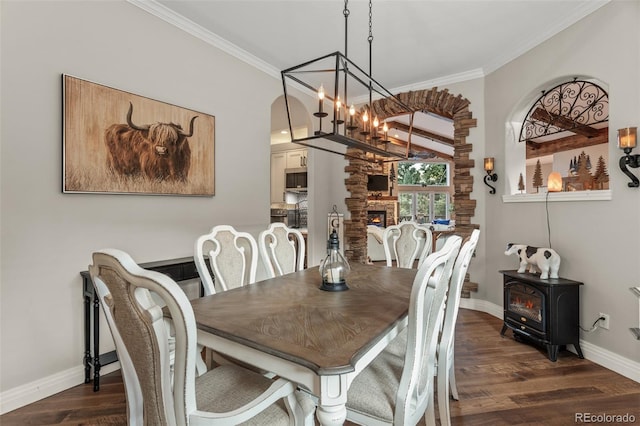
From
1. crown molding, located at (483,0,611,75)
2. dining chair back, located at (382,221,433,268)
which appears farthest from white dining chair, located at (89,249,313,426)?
crown molding, located at (483,0,611,75)

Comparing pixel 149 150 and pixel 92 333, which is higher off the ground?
pixel 149 150

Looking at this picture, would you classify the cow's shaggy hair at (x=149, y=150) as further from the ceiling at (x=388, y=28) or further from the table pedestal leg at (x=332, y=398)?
the table pedestal leg at (x=332, y=398)

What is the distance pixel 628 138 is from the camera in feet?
7.43

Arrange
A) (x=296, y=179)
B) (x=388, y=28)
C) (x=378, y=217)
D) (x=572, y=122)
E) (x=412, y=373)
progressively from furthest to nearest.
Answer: (x=378, y=217), (x=296, y=179), (x=572, y=122), (x=388, y=28), (x=412, y=373)

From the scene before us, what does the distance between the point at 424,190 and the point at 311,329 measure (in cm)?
1117

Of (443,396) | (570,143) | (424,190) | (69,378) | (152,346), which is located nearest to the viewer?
(152,346)

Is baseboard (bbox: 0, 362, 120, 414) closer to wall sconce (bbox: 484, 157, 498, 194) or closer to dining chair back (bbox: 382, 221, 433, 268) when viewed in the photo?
dining chair back (bbox: 382, 221, 433, 268)

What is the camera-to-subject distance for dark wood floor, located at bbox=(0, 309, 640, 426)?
188 centimetres

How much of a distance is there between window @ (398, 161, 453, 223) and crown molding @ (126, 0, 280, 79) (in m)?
8.62

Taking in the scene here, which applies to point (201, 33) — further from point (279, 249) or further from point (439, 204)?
point (439, 204)

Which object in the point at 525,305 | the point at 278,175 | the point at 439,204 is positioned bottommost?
the point at 525,305

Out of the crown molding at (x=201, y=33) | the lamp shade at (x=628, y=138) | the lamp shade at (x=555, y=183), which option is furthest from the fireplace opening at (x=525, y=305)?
the crown molding at (x=201, y=33)

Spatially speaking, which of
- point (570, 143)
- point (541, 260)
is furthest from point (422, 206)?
point (541, 260)

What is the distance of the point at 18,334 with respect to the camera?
1.98 meters
